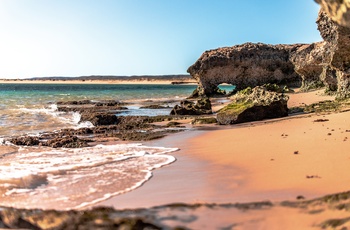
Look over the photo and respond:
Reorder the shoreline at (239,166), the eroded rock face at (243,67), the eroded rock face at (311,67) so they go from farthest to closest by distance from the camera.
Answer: the eroded rock face at (243,67) → the eroded rock face at (311,67) → the shoreline at (239,166)

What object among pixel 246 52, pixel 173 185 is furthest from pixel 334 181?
pixel 246 52

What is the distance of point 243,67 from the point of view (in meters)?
37.1

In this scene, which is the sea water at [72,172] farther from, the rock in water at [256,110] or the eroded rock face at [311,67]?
the eroded rock face at [311,67]

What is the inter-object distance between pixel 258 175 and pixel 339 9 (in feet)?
8.71

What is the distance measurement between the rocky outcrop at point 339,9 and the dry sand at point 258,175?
5.82 ft

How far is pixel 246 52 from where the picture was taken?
3694 centimetres

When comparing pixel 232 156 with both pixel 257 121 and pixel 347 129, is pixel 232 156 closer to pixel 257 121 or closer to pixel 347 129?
pixel 347 129

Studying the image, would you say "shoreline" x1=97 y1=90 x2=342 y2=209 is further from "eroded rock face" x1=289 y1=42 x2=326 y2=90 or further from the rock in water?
"eroded rock face" x1=289 y1=42 x2=326 y2=90

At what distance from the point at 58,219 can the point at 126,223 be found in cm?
67

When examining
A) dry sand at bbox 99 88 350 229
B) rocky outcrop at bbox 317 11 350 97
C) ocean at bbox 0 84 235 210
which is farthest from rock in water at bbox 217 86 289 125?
ocean at bbox 0 84 235 210

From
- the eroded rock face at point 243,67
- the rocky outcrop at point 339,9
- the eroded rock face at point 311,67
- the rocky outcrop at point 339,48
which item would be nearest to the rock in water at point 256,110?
the rocky outcrop at point 339,48

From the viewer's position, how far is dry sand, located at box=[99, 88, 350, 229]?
3625 mm

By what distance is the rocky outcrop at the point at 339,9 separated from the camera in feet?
11.2

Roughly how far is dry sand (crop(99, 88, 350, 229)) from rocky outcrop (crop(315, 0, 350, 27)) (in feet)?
5.82
